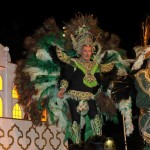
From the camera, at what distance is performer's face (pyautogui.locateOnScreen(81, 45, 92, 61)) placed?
516 centimetres

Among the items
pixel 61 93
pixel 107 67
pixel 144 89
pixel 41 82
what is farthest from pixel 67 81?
pixel 144 89

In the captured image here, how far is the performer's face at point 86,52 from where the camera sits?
516cm

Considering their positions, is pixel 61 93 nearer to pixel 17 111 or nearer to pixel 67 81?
pixel 67 81

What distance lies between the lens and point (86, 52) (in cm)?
517

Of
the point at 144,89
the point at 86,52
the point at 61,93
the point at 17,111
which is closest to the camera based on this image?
the point at 61,93

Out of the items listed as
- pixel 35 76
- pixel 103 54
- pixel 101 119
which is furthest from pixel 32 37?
pixel 101 119

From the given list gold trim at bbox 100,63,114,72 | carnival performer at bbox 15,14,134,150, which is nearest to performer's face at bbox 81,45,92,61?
carnival performer at bbox 15,14,134,150

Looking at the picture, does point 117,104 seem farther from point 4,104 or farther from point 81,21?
point 4,104

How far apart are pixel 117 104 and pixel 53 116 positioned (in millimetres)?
1025

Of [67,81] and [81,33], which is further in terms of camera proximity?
[81,33]

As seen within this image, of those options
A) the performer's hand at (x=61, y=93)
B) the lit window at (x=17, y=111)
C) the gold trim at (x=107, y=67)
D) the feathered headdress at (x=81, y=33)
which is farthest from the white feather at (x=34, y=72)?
the lit window at (x=17, y=111)

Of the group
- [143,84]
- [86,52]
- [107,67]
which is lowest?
[143,84]

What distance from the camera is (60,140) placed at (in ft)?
19.9

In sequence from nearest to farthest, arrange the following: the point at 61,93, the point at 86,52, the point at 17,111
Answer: the point at 61,93, the point at 86,52, the point at 17,111
